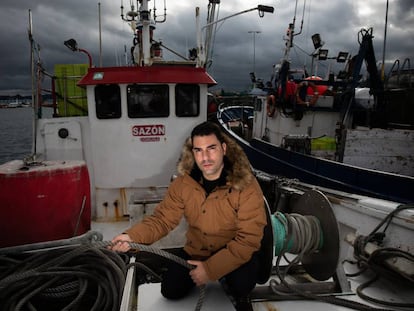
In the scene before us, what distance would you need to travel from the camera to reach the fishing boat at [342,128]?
662 centimetres

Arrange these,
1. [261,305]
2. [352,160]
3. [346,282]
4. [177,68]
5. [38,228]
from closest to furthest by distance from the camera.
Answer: [261,305] < [346,282] < [38,228] < [177,68] < [352,160]

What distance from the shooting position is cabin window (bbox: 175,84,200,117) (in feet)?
18.3

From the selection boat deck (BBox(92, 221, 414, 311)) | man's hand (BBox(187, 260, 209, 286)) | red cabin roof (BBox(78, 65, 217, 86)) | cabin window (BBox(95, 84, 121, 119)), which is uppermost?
red cabin roof (BBox(78, 65, 217, 86))

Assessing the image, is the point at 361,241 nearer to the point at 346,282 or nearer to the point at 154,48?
the point at 346,282

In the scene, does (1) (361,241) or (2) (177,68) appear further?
(2) (177,68)

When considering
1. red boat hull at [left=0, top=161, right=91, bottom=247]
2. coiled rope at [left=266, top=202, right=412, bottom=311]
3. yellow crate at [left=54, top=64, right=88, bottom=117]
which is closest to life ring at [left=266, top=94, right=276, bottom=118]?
yellow crate at [left=54, top=64, right=88, bottom=117]

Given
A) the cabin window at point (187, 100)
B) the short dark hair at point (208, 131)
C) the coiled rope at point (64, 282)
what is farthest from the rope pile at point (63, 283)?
the cabin window at point (187, 100)

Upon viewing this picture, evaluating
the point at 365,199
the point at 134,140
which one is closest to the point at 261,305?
the point at 365,199

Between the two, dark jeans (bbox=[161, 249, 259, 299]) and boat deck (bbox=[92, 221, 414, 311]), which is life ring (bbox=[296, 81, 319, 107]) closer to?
boat deck (bbox=[92, 221, 414, 311])

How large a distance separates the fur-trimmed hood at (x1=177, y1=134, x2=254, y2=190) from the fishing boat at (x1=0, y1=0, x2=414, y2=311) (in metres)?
0.38

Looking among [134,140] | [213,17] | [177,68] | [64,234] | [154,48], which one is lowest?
[64,234]

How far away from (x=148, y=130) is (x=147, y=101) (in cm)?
52

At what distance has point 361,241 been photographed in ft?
10.6

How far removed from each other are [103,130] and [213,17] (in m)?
3.10
